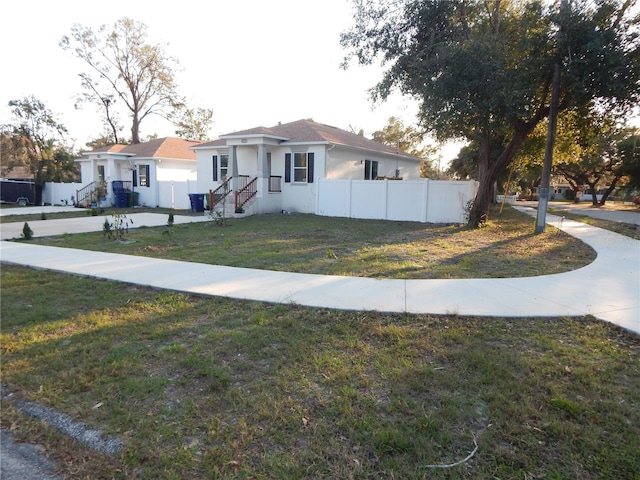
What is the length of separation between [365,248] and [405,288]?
12.0 feet

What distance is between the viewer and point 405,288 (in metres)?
5.93

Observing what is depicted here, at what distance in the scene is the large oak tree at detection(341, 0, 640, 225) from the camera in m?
10.8

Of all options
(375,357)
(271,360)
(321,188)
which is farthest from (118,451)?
(321,188)

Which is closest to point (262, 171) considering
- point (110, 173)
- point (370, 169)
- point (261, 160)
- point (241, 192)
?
point (261, 160)

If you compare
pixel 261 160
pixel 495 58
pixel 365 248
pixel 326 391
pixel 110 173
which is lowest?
pixel 326 391

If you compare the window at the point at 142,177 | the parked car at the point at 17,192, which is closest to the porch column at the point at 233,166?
the window at the point at 142,177

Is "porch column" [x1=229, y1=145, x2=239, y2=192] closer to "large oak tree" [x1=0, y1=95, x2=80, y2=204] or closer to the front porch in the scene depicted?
the front porch

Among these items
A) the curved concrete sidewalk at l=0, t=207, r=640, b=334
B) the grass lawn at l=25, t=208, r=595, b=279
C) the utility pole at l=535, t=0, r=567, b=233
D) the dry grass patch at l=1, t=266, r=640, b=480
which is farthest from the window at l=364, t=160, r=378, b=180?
the dry grass patch at l=1, t=266, r=640, b=480

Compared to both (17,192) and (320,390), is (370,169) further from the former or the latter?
(17,192)

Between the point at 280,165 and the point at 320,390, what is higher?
the point at 280,165

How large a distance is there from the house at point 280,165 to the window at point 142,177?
6.30 meters

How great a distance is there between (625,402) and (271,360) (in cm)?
284

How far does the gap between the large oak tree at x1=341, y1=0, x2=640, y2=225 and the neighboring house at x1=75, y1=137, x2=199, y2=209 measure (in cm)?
1431

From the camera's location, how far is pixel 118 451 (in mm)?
2486
